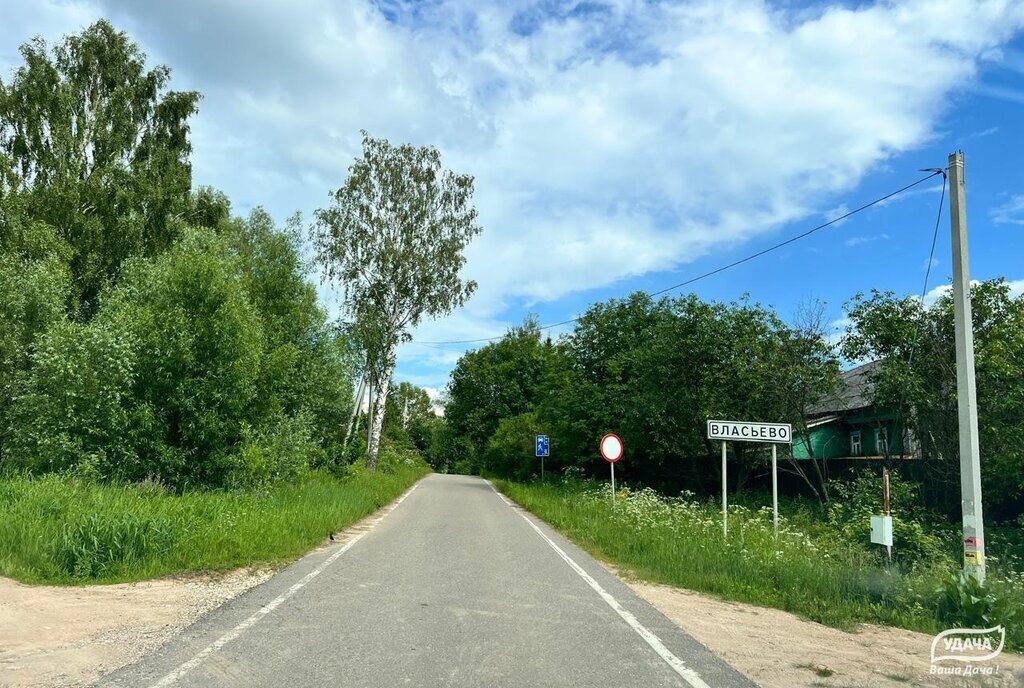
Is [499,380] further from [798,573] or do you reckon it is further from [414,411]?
[798,573]

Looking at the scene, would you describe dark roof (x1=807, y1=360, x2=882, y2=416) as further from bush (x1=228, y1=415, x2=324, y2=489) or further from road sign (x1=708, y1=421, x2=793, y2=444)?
bush (x1=228, y1=415, x2=324, y2=489)

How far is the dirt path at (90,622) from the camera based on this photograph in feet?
18.2

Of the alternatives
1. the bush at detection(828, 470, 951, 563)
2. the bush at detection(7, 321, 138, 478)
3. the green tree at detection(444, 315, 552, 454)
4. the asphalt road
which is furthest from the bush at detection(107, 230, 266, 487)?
the green tree at detection(444, 315, 552, 454)

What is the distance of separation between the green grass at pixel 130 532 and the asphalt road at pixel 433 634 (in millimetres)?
1063

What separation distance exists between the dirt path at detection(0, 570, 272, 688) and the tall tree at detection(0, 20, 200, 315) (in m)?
22.3

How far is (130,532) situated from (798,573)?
9555 mm

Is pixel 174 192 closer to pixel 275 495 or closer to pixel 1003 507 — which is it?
pixel 275 495

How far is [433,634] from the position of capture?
687 centimetres

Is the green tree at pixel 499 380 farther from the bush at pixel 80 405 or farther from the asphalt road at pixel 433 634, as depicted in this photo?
the asphalt road at pixel 433 634

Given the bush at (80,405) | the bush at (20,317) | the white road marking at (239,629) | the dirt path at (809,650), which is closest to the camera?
the white road marking at (239,629)

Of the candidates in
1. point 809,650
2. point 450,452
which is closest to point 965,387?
point 809,650

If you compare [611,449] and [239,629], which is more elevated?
[611,449]

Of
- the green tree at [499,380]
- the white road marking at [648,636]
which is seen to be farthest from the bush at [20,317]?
the green tree at [499,380]

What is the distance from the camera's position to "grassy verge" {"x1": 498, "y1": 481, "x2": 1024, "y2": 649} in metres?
8.48
